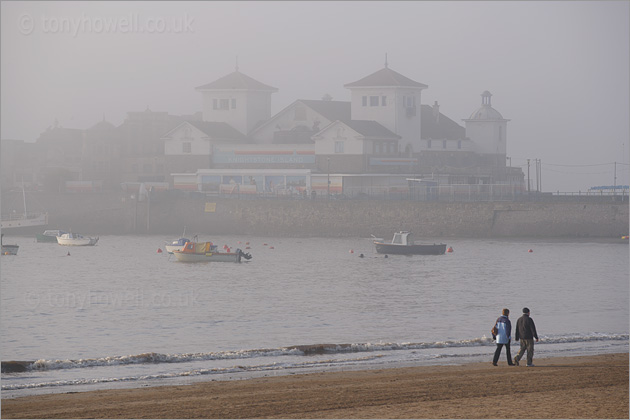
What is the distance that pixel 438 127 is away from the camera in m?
112

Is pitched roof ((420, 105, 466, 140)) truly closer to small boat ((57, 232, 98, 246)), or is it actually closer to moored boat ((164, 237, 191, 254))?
small boat ((57, 232, 98, 246))

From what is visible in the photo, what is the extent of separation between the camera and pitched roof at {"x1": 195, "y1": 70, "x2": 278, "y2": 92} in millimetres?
107812

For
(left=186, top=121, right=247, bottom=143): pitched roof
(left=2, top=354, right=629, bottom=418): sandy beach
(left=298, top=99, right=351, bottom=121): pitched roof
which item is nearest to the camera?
(left=2, top=354, right=629, bottom=418): sandy beach

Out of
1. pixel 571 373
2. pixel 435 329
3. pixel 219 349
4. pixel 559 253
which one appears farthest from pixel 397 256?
pixel 571 373

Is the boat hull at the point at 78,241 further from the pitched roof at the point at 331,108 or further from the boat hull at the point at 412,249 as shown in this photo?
the pitched roof at the point at 331,108

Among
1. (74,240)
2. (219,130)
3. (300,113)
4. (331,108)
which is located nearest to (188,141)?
(219,130)

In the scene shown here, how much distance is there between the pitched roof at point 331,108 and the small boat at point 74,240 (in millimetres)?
32312

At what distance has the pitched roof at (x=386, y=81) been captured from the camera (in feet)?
335

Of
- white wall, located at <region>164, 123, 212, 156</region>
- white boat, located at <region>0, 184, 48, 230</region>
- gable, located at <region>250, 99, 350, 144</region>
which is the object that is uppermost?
gable, located at <region>250, 99, 350, 144</region>

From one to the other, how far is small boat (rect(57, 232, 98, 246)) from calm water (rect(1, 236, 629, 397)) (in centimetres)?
659

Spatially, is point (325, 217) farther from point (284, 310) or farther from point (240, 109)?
point (284, 310)

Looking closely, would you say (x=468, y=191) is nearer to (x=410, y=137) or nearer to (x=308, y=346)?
(x=410, y=137)

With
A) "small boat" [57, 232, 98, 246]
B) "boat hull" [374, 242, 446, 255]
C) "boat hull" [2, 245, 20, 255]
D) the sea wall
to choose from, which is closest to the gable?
the sea wall

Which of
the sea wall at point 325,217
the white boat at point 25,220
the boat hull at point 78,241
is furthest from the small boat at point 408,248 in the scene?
the white boat at point 25,220
